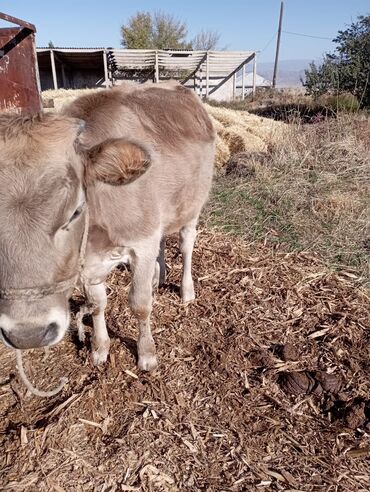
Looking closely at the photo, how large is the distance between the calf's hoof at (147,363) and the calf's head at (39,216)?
4.27 ft

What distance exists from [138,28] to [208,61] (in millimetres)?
23000

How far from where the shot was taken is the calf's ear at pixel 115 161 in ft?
6.63

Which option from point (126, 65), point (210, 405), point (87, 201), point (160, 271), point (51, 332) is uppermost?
point (126, 65)

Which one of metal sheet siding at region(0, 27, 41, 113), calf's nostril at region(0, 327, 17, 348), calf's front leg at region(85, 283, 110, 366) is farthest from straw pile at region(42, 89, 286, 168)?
calf's nostril at region(0, 327, 17, 348)

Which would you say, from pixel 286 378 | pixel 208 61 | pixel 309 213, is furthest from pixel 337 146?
pixel 208 61

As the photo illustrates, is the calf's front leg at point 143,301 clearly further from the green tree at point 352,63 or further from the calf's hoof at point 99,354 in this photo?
the green tree at point 352,63

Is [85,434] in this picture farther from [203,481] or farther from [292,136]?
[292,136]

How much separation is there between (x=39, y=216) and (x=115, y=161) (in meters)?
0.50

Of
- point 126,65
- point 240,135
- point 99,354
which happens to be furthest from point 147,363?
point 126,65

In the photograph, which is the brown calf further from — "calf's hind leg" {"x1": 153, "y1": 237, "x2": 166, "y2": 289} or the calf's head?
"calf's hind leg" {"x1": 153, "y1": 237, "x2": 166, "y2": 289}

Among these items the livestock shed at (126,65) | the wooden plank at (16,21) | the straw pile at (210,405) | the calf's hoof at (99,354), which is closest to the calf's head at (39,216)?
the straw pile at (210,405)

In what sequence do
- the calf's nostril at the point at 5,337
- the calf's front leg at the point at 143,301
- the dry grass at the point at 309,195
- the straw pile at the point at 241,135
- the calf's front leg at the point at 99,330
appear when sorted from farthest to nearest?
the straw pile at the point at 241,135, the dry grass at the point at 309,195, the calf's front leg at the point at 99,330, the calf's front leg at the point at 143,301, the calf's nostril at the point at 5,337

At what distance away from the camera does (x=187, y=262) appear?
13.6 ft

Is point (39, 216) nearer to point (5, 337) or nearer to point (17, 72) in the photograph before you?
point (5, 337)
